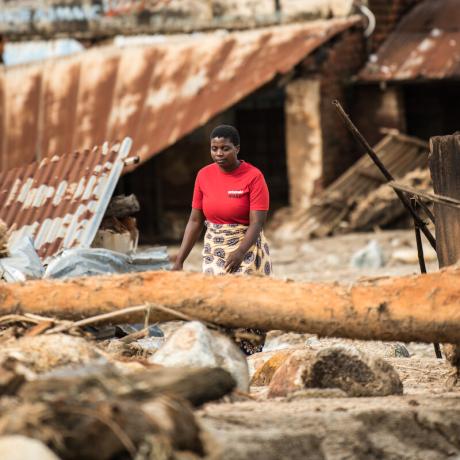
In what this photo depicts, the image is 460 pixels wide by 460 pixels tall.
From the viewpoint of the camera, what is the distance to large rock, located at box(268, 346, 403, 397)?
580 centimetres

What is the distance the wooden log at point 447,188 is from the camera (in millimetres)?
6043

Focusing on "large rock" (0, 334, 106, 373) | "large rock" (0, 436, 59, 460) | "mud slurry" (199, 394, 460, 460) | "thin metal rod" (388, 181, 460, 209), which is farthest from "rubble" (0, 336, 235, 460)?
"thin metal rod" (388, 181, 460, 209)

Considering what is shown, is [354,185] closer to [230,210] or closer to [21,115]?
[21,115]

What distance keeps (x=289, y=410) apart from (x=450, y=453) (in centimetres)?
69

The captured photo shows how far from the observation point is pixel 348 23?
1543cm

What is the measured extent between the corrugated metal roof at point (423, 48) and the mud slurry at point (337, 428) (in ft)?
33.2

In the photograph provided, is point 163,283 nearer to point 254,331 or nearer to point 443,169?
point 254,331

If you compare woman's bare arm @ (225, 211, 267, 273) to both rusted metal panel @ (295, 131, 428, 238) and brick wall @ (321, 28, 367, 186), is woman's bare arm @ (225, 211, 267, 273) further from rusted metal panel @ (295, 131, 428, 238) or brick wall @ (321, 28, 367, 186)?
brick wall @ (321, 28, 367, 186)

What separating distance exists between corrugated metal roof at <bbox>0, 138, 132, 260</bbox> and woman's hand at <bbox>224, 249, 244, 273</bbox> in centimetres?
158

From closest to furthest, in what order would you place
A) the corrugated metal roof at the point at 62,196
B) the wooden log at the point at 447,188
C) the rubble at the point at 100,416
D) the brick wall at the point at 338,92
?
the rubble at the point at 100,416 → the wooden log at the point at 447,188 → the corrugated metal roof at the point at 62,196 → the brick wall at the point at 338,92

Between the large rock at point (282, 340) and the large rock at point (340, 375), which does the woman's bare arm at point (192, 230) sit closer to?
the large rock at point (340, 375)

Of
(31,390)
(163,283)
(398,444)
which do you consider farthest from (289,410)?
(31,390)

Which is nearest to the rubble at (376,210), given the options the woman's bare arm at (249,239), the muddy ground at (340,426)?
the woman's bare arm at (249,239)

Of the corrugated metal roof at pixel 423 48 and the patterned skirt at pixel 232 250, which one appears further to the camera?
the corrugated metal roof at pixel 423 48
